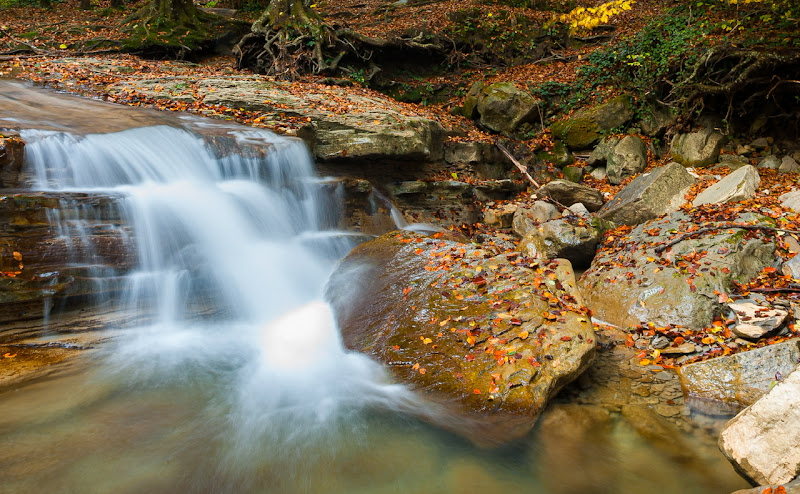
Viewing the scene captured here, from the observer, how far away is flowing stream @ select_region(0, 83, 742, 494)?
3.27 m

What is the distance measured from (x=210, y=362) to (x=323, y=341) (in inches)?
49.1

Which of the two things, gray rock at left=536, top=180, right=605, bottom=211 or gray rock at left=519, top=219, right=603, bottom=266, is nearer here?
gray rock at left=519, top=219, right=603, bottom=266

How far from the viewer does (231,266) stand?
6.22 metres

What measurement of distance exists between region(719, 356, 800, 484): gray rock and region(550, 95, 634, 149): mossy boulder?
9315 millimetres

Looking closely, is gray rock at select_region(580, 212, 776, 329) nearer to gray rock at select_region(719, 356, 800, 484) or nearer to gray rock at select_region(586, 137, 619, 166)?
gray rock at select_region(719, 356, 800, 484)

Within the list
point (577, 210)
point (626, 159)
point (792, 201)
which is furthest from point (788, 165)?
point (577, 210)

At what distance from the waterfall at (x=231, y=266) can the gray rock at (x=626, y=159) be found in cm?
692

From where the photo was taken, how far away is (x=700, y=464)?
3.38 meters

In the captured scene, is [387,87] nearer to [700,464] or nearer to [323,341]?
[323,341]

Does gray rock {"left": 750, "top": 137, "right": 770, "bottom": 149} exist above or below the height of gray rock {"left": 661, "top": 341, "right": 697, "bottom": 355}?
above

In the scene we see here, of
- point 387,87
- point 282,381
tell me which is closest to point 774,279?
point 282,381

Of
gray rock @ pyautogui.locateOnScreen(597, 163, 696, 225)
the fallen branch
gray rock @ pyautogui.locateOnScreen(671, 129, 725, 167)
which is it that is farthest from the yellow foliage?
the fallen branch

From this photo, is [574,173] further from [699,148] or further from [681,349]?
[681,349]

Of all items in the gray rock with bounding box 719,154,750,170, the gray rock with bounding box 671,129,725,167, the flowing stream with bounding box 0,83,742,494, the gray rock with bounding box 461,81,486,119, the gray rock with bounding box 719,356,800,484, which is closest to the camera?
the gray rock with bounding box 719,356,800,484
